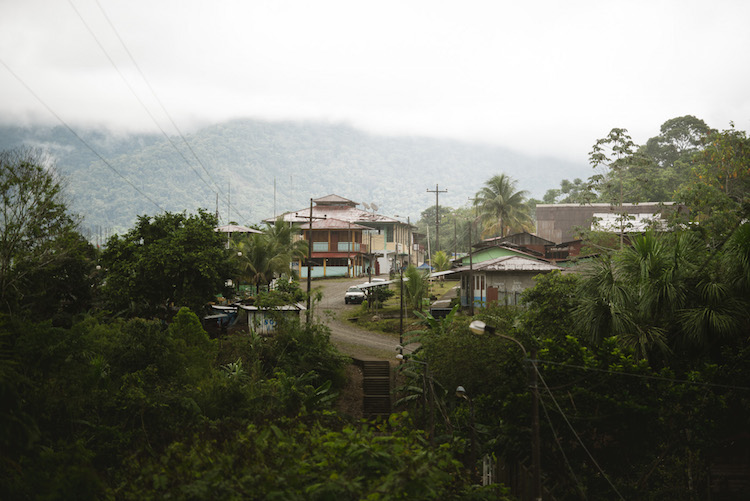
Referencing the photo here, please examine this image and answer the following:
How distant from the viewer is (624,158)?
5125cm

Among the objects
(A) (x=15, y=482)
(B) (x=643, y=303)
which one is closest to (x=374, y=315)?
(B) (x=643, y=303)

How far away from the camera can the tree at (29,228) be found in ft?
93.5

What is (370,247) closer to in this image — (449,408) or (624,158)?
(624,158)

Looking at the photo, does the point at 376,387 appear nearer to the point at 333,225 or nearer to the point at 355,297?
the point at 355,297

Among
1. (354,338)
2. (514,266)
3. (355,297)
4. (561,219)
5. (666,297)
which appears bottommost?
(354,338)

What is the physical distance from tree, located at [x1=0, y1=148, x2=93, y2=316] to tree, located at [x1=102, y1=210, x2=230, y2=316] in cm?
266

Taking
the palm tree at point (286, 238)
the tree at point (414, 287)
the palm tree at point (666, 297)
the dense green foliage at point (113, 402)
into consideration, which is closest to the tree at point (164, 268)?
the dense green foliage at point (113, 402)

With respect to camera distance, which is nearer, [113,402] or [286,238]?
[113,402]

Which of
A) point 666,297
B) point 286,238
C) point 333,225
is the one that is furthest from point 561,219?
point 666,297

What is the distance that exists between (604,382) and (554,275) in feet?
31.6

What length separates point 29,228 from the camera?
29.8 metres

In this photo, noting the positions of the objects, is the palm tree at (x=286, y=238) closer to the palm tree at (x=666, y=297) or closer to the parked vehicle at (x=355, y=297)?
Result: the parked vehicle at (x=355, y=297)

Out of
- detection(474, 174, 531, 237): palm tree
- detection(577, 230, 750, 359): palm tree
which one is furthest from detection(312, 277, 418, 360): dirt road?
detection(474, 174, 531, 237): palm tree

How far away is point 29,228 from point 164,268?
20.9 feet
